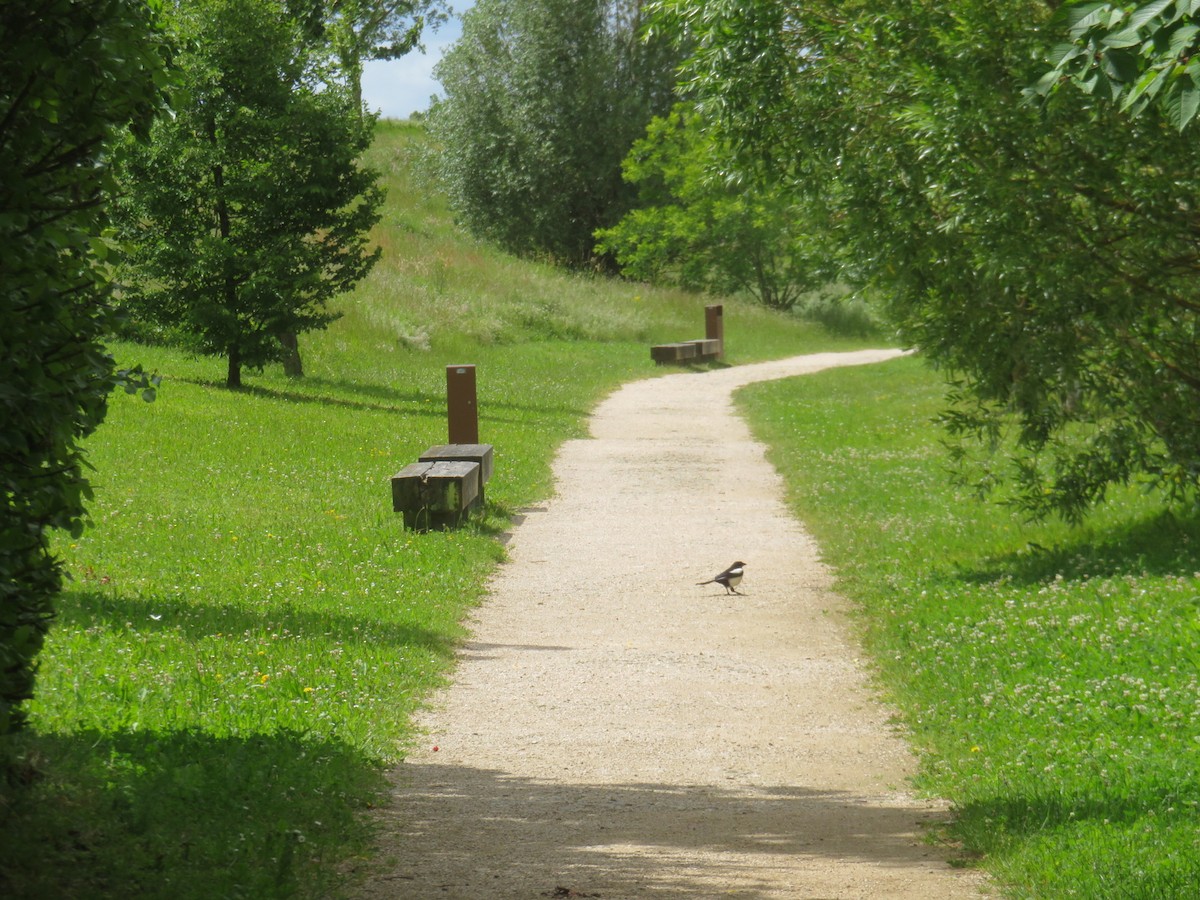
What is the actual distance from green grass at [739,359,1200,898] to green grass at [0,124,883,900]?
2.79m

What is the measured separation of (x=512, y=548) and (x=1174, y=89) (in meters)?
9.39

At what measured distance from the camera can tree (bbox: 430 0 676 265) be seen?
48.2 metres

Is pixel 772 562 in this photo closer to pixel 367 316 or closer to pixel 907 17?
pixel 907 17

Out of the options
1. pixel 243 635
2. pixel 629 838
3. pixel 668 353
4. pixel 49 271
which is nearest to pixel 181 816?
pixel 629 838

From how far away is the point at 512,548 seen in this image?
12.9m

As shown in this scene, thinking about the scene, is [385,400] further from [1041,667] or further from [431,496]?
[1041,667]

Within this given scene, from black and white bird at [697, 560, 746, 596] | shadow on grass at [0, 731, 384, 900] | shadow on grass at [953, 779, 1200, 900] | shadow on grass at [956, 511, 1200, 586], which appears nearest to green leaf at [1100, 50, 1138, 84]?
shadow on grass at [953, 779, 1200, 900]

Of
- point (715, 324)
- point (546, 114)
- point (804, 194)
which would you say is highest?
point (546, 114)

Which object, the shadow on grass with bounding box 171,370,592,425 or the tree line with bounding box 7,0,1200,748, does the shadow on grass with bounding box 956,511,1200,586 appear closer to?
the tree line with bounding box 7,0,1200,748

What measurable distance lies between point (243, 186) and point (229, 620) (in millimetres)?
15680

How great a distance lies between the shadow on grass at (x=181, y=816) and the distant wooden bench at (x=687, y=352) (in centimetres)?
2798

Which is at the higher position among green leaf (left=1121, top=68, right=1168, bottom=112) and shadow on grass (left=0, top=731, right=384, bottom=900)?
green leaf (left=1121, top=68, right=1168, bottom=112)

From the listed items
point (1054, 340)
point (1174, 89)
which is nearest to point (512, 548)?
point (1054, 340)

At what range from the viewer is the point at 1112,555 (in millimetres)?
11242
